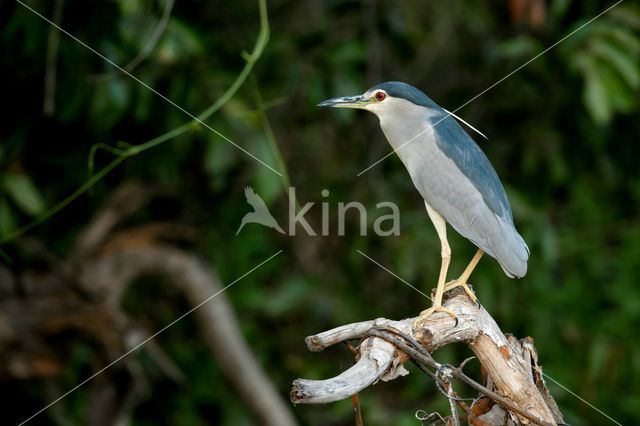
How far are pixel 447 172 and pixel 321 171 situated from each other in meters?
2.15

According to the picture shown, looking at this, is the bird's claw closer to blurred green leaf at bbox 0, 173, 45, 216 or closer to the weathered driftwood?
the weathered driftwood

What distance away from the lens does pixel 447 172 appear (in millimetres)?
1383

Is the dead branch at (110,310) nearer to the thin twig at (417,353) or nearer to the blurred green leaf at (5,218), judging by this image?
the blurred green leaf at (5,218)

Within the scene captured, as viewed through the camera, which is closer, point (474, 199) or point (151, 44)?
point (474, 199)

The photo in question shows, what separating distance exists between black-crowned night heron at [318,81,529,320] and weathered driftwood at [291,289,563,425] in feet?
0.13

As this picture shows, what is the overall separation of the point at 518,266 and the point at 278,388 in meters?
2.42

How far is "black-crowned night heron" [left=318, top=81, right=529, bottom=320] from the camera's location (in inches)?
53.7

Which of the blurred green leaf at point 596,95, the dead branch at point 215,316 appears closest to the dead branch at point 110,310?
the dead branch at point 215,316

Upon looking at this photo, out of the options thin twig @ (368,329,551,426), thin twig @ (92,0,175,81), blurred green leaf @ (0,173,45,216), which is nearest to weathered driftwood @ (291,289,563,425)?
thin twig @ (368,329,551,426)

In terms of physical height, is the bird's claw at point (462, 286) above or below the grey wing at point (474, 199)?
below

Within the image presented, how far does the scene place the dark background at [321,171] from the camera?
8.46 ft

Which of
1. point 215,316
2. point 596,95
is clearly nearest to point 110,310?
point 215,316

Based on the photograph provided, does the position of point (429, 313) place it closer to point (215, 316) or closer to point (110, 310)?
point (110, 310)

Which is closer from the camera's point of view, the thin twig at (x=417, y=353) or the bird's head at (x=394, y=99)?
the thin twig at (x=417, y=353)
